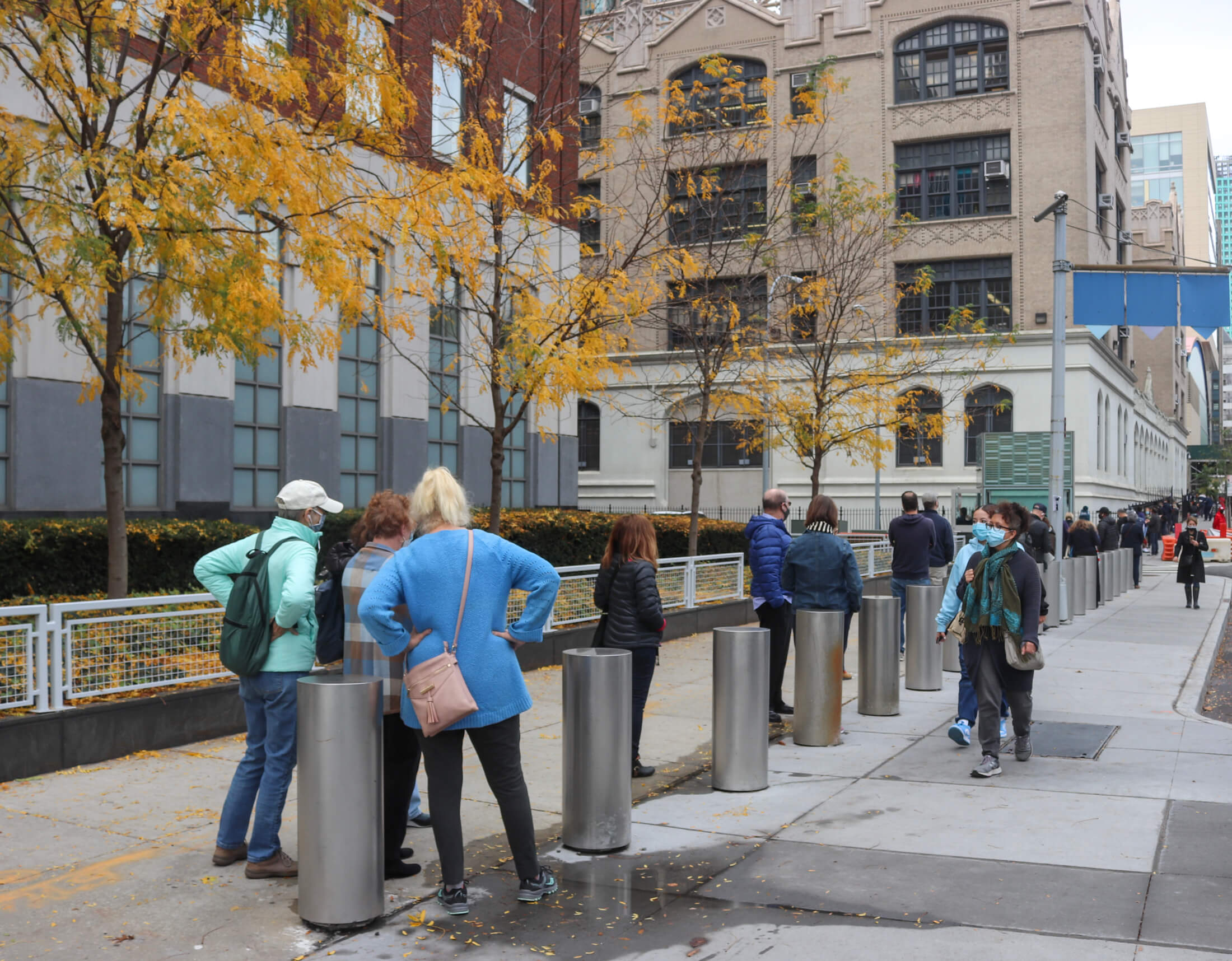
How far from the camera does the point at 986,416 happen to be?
41688 millimetres

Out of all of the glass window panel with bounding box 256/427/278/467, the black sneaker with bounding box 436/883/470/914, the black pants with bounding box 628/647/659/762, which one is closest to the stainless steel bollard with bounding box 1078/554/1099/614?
the glass window panel with bounding box 256/427/278/467

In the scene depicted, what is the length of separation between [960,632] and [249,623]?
5.21 m

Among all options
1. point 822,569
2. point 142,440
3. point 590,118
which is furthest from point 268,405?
point 590,118

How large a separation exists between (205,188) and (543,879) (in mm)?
6838

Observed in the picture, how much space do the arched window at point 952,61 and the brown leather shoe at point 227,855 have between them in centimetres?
4205

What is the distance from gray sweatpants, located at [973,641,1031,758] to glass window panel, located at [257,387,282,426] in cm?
1216

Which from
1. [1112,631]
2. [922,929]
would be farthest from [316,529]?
[1112,631]

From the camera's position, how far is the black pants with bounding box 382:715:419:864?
577 cm

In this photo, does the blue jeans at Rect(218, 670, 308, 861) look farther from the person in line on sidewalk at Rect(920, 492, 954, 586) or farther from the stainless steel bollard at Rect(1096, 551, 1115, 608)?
the stainless steel bollard at Rect(1096, 551, 1115, 608)

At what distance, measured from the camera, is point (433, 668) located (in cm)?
505

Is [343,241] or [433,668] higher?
[343,241]

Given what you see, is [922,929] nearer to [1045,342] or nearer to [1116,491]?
[1045,342]

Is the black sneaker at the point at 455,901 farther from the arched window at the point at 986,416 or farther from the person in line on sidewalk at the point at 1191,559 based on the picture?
the arched window at the point at 986,416

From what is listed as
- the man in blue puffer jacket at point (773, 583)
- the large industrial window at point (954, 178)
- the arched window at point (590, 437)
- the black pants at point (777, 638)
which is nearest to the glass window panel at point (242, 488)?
the man in blue puffer jacket at point (773, 583)
